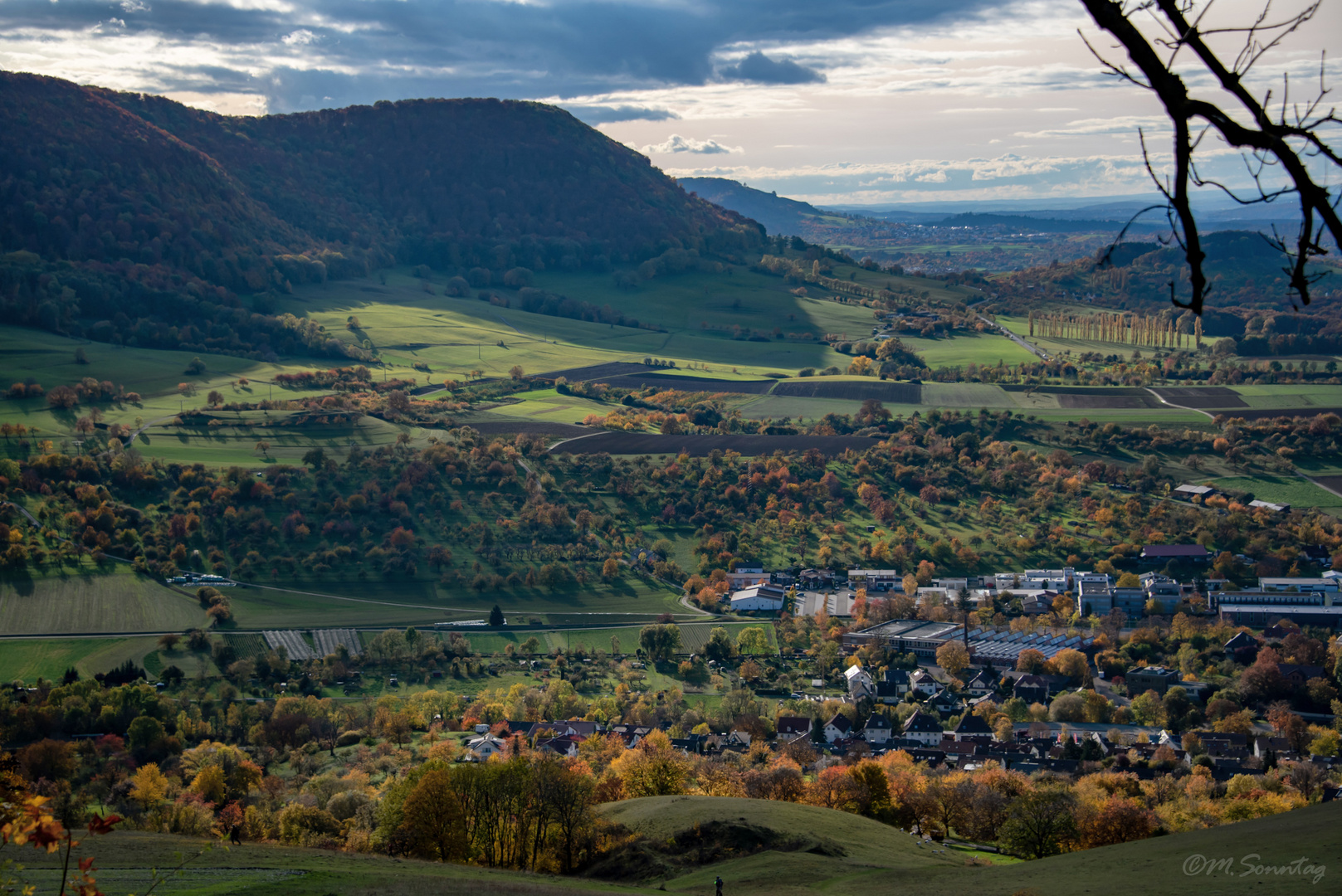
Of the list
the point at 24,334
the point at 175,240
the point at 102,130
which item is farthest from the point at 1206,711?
the point at 102,130

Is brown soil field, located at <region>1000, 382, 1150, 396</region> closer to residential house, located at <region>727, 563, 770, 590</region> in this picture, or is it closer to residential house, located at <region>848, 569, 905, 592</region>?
residential house, located at <region>848, 569, 905, 592</region>

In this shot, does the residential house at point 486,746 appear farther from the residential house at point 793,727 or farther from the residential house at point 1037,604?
the residential house at point 1037,604

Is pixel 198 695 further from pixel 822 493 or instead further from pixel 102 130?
pixel 102 130

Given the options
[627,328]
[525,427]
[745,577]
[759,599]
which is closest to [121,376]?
[525,427]

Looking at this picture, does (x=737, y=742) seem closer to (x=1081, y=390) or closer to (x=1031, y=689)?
(x=1031, y=689)

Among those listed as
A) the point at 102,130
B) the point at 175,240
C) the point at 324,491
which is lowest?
the point at 324,491

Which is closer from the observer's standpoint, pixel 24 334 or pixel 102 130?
pixel 24 334

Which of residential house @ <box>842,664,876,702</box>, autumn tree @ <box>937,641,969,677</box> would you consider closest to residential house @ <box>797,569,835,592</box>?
autumn tree @ <box>937,641,969,677</box>
